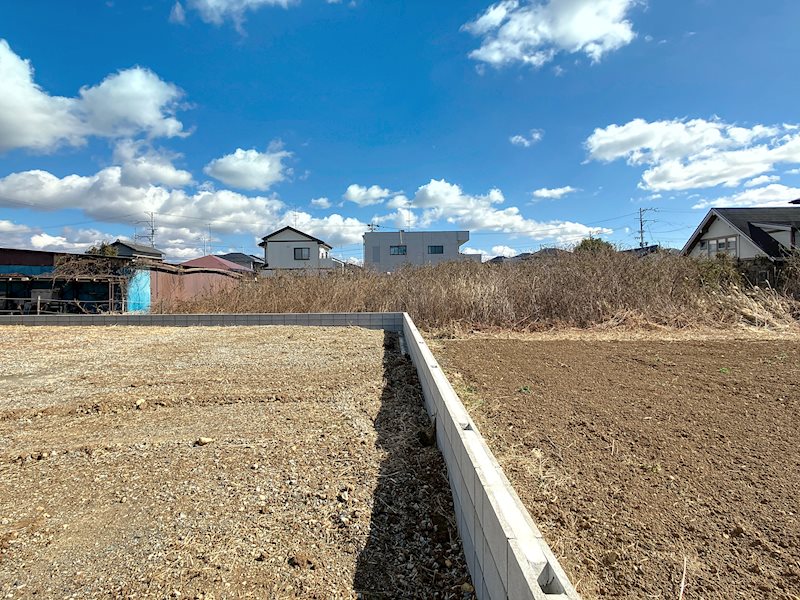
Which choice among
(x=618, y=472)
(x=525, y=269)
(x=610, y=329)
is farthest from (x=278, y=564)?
(x=525, y=269)

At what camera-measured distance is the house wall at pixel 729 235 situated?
13616mm

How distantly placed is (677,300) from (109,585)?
876 centimetres

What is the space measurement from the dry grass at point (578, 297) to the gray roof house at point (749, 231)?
222 inches

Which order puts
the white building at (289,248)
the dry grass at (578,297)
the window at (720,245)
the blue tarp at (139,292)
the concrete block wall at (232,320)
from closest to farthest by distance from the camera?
the concrete block wall at (232,320) → the dry grass at (578,297) → the blue tarp at (139,292) → the window at (720,245) → the white building at (289,248)

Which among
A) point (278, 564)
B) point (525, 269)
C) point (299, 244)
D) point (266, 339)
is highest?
point (299, 244)

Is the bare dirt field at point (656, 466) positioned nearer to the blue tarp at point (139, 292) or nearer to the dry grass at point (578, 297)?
the dry grass at point (578, 297)

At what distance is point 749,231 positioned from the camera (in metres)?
14.0

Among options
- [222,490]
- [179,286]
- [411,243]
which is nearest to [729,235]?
[179,286]

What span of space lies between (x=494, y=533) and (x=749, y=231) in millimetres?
17599

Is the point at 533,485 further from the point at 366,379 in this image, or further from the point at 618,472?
the point at 366,379

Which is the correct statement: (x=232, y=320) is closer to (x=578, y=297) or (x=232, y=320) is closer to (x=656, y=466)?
(x=578, y=297)

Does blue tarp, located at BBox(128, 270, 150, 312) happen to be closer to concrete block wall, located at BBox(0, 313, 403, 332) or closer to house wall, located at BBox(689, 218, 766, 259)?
concrete block wall, located at BBox(0, 313, 403, 332)

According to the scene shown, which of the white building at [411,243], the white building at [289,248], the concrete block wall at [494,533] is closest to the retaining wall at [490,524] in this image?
the concrete block wall at [494,533]

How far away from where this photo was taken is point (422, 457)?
2.15 m
